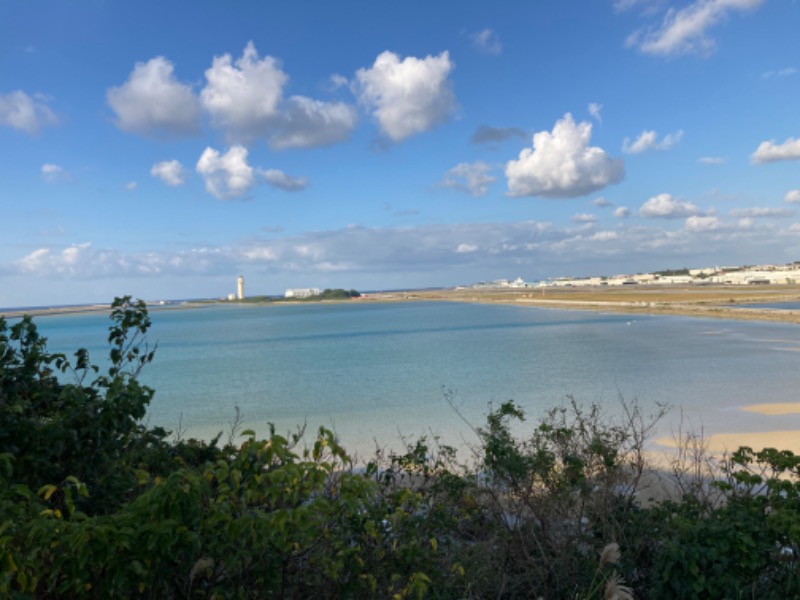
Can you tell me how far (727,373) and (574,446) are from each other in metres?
21.6

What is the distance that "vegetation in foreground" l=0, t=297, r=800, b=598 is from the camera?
2.58 m

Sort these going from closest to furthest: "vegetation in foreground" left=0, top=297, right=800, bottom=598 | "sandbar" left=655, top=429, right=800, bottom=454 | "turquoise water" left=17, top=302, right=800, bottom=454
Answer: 1. "vegetation in foreground" left=0, top=297, right=800, bottom=598
2. "sandbar" left=655, top=429, right=800, bottom=454
3. "turquoise water" left=17, top=302, right=800, bottom=454

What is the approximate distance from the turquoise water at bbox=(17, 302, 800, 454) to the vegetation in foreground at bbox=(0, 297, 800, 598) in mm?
6476

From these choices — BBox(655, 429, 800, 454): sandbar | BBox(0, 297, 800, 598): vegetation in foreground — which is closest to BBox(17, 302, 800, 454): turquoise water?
BBox(655, 429, 800, 454): sandbar

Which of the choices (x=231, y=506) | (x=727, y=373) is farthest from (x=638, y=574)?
(x=727, y=373)

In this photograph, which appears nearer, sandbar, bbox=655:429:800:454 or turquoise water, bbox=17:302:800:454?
sandbar, bbox=655:429:800:454

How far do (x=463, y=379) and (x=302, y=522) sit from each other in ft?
77.2

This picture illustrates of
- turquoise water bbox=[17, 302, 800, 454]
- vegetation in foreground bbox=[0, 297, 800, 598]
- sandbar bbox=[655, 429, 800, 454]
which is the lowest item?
turquoise water bbox=[17, 302, 800, 454]

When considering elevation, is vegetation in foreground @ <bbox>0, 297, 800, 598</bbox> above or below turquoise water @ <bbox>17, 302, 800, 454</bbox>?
above

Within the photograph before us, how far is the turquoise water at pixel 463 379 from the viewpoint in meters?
18.1

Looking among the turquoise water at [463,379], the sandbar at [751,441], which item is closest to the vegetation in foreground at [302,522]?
the turquoise water at [463,379]

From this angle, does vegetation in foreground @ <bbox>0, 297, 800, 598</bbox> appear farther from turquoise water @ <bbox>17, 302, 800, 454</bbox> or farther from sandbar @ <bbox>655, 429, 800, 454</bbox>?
sandbar @ <bbox>655, 429, 800, 454</bbox>

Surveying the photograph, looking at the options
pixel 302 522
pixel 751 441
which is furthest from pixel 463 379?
pixel 302 522

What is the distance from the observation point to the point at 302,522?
2801mm
